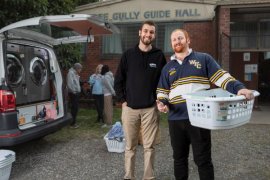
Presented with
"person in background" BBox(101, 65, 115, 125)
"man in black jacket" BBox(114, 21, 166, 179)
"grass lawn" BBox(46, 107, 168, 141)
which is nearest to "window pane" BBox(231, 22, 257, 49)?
"grass lawn" BBox(46, 107, 168, 141)

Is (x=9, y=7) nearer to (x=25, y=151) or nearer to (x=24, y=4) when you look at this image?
(x=24, y=4)

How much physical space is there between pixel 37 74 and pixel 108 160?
1.92m

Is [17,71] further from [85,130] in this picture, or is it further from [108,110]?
[108,110]

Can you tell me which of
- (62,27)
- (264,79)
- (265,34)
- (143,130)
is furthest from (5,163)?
(264,79)

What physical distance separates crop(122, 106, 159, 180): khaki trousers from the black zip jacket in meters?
0.09

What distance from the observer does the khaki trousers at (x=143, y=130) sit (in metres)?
4.58

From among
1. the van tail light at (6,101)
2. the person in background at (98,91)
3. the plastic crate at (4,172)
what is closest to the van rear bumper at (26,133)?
the van tail light at (6,101)

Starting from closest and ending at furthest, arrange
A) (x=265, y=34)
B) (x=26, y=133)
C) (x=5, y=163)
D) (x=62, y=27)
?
1. (x=5, y=163)
2. (x=26, y=133)
3. (x=62, y=27)
4. (x=265, y=34)

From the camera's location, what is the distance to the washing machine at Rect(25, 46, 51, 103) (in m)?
6.39

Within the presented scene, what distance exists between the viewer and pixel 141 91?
14.8ft

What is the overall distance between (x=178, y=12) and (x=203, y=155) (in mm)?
10186

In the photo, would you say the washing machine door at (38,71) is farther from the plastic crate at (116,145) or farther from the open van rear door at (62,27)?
the plastic crate at (116,145)

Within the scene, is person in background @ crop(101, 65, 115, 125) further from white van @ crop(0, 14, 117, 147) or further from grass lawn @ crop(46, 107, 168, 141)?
white van @ crop(0, 14, 117, 147)

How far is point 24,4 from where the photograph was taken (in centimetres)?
843
